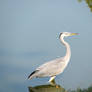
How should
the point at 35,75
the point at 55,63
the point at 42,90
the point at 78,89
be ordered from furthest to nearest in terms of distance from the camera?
the point at 78,89, the point at 55,63, the point at 35,75, the point at 42,90

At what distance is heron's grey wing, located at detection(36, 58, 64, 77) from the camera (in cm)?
161

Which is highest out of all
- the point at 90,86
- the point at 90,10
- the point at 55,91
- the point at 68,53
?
the point at 90,10

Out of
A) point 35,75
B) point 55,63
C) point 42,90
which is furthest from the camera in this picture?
point 55,63

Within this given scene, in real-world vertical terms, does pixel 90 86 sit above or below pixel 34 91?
below

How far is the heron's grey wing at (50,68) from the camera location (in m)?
1.61

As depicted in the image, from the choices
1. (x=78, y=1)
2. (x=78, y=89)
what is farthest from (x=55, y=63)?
(x=78, y=1)

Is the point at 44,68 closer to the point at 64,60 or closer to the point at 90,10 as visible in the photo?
the point at 64,60

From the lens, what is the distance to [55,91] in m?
0.95

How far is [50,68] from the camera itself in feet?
5.42

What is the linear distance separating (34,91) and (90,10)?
6.91ft

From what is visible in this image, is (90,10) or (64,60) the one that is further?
(90,10)

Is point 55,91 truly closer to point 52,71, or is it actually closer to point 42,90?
point 42,90

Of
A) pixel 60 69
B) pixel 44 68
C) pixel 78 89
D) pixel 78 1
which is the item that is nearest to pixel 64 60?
pixel 60 69

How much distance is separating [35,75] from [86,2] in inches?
60.9
